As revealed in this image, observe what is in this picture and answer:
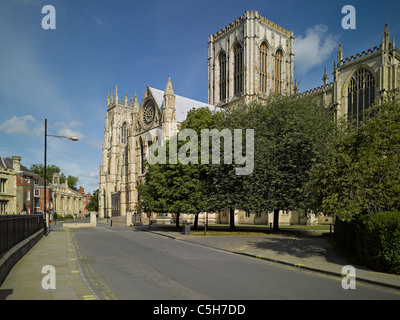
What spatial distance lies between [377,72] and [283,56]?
26.1 metres

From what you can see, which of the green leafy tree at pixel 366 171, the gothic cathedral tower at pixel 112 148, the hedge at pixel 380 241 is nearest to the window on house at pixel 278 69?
the gothic cathedral tower at pixel 112 148

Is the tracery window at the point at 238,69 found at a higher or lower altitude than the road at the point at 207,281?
higher

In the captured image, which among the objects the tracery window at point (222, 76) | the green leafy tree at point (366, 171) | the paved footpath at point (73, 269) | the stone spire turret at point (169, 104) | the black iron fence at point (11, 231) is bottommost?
the paved footpath at point (73, 269)

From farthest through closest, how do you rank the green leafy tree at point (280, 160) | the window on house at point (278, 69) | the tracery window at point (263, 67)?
the window on house at point (278, 69), the tracery window at point (263, 67), the green leafy tree at point (280, 160)

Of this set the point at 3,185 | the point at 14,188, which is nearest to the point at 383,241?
the point at 3,185

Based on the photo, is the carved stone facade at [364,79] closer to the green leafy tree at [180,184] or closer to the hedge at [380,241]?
the green leafy tree at [180,184]

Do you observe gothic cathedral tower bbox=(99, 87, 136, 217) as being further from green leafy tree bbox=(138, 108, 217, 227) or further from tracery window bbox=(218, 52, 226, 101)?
green leafy tree bbox=(138, 108, 217, 227)

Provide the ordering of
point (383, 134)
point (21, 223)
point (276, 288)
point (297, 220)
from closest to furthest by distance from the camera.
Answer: point (276, 288)
point (383, 134)
point (21, 223)
point (297, 220)

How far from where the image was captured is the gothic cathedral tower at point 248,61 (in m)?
58.3

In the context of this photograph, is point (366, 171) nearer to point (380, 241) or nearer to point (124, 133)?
point (380, 241)

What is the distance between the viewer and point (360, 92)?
149 ft
